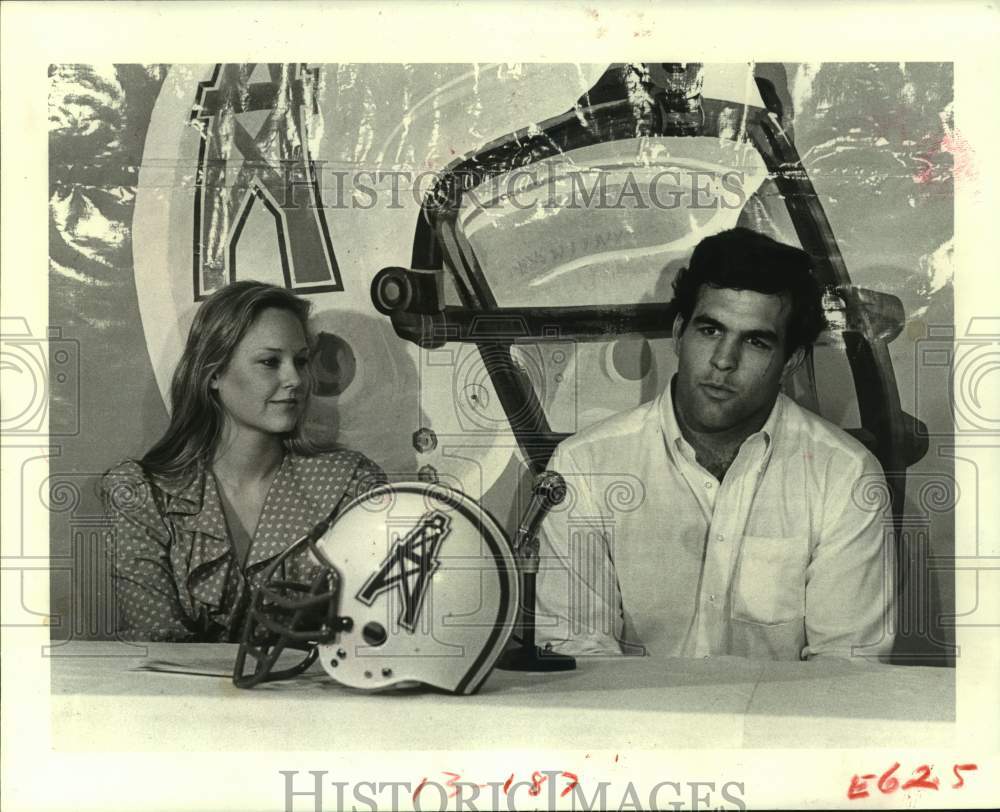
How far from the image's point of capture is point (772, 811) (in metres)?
3.31

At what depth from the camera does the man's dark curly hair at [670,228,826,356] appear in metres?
3.44

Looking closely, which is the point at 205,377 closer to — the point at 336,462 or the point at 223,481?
the point at 223,481

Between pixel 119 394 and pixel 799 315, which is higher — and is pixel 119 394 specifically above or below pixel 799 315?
below

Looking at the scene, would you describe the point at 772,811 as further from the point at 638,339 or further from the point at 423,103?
the point at 423,103

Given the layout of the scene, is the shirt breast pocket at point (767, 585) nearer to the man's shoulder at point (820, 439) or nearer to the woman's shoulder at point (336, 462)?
the man's shoulder at point (820, 439)

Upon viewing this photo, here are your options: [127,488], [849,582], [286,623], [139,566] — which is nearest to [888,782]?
[849,582]

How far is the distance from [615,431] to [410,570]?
81cm

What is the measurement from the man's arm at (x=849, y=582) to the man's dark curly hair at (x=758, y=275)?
0.53m

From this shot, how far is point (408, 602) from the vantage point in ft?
10.8

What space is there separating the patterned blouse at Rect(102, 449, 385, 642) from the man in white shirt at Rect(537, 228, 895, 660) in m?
0.75

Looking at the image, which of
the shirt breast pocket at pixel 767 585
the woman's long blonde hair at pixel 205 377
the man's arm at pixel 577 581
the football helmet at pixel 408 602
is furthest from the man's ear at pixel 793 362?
the woman's long blonde hair at pixel 205 377

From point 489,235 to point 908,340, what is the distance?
4.70 ft

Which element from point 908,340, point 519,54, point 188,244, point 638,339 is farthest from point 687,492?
point 188,244

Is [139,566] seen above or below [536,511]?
below
